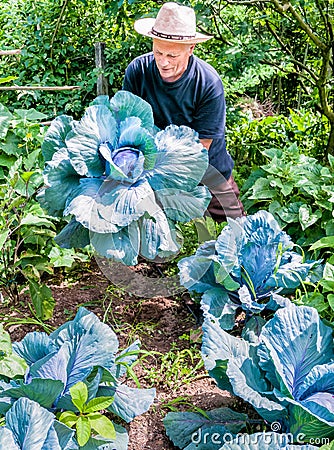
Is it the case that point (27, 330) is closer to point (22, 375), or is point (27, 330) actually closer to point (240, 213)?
A: point (22, 375)

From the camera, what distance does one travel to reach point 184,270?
97.5 inches

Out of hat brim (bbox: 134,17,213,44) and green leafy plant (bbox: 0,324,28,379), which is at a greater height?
hat brim (bbox: 134,17,213,44)

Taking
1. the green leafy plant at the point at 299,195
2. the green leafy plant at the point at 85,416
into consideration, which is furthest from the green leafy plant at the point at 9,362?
the green leafy plant at the point at 299,195

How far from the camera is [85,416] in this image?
178 cm

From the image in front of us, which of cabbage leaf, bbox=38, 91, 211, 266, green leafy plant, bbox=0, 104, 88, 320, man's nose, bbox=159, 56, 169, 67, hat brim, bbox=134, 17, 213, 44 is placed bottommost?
green leafy plant, bbox=0, 104, 88, 320

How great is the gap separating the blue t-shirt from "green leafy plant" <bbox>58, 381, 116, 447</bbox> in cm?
135

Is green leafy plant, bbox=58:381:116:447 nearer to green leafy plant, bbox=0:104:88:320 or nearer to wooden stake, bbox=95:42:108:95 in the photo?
green leafy plant, bbox=0:104:88:320

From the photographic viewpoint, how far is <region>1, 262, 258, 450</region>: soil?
2.17 metres

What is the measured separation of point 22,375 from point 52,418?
0.28 meters

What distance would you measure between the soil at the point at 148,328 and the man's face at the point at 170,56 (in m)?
1.05

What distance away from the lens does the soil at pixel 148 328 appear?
7.13 feet

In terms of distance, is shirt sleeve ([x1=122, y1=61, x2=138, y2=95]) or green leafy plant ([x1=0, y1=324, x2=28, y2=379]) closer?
green leafy plant ([x1=0, y1=324, x2=28, y2=379])

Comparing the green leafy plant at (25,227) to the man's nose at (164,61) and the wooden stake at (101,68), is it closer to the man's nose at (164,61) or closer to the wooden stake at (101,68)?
the man's nose at (164,61)

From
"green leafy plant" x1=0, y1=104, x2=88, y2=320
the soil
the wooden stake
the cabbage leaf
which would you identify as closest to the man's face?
the cabbage leaf
